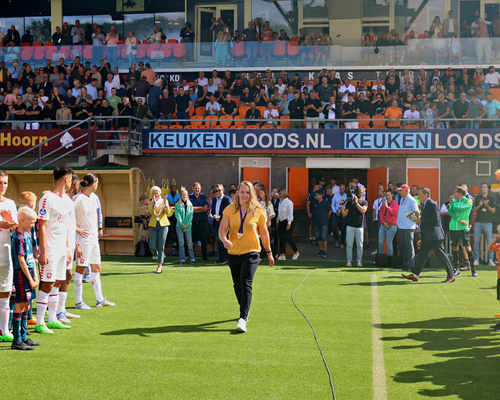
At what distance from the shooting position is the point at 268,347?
6609 millimetres

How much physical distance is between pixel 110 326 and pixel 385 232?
30.0ft

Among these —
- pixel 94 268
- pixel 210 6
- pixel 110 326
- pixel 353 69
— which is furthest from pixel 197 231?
pixel 210 6

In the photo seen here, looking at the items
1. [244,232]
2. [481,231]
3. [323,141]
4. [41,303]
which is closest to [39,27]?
[323,141]

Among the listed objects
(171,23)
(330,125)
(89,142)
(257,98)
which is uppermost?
(171,23)

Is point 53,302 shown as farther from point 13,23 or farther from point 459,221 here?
point 13,23

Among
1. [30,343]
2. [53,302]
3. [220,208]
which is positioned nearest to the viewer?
[30,343]

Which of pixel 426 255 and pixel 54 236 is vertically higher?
pixel 54 236

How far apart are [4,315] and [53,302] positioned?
857 millimetres

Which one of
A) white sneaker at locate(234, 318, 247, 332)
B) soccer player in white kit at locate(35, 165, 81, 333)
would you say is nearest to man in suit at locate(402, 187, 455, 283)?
white sneaker at locate(234, 318, 247, 332)

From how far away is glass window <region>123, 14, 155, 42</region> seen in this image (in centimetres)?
3169

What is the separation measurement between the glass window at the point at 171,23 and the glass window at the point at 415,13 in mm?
11425

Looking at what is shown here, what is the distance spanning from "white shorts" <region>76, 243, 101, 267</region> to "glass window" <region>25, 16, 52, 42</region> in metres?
27.1

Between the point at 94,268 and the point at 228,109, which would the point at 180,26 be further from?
the point at 94,268

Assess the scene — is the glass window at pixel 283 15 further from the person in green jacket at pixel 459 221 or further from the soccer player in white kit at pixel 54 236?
the soccer player in white kit at pixel 54 236
